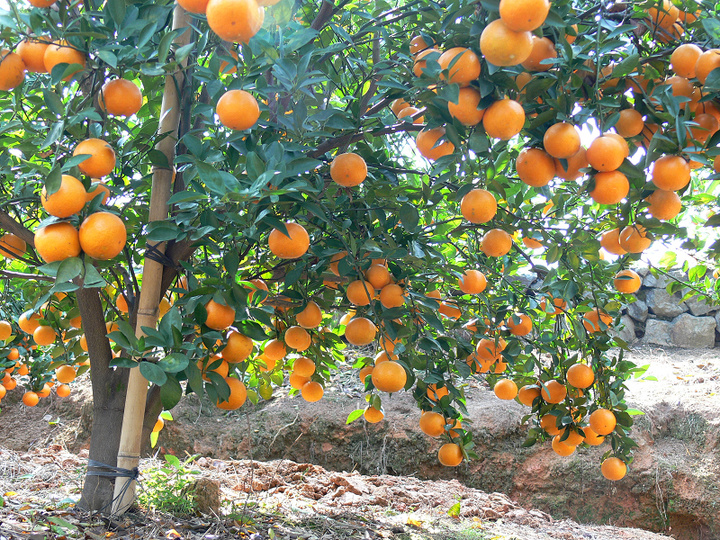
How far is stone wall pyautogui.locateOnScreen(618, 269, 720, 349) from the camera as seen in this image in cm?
733

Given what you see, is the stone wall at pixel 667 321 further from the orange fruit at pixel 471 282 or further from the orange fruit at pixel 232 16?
the orange fruit at pixel 232 16

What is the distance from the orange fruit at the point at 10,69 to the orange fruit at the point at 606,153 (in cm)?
158

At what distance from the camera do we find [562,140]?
1.25 metres

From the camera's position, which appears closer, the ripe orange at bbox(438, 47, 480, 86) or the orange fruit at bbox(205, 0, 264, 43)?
the orange fruit at bbox(205, 0, 264, 43)

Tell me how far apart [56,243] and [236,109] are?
541 millimetres

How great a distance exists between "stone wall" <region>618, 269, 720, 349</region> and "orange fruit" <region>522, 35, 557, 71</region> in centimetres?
687

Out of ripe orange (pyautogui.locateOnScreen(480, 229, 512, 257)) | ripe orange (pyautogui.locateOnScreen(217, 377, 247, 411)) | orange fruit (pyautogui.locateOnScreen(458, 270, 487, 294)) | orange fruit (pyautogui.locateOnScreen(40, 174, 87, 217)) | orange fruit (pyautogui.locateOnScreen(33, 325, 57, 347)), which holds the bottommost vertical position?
ripe orange (pyautogui.locateOnScreen(217, 377, 247, 411))

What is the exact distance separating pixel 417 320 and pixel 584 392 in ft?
3.31

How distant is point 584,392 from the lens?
2.54m

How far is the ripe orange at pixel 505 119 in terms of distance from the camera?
120 centimetres

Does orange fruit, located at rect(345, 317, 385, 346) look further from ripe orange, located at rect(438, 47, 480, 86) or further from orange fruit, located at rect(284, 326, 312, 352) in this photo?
ripe orange, located at rect(438, 47, 480, 86)

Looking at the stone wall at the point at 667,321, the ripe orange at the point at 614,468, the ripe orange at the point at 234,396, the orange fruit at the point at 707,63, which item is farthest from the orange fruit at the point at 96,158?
the stone wall at the point at 667,321

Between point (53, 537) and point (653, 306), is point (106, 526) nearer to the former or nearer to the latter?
point (53, 537)

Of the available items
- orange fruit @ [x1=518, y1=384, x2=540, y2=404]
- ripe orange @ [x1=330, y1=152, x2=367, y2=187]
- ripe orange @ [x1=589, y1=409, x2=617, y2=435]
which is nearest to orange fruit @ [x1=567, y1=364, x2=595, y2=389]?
ripe orange @ [x1=589, y1=409, x2=617, y2=435]
